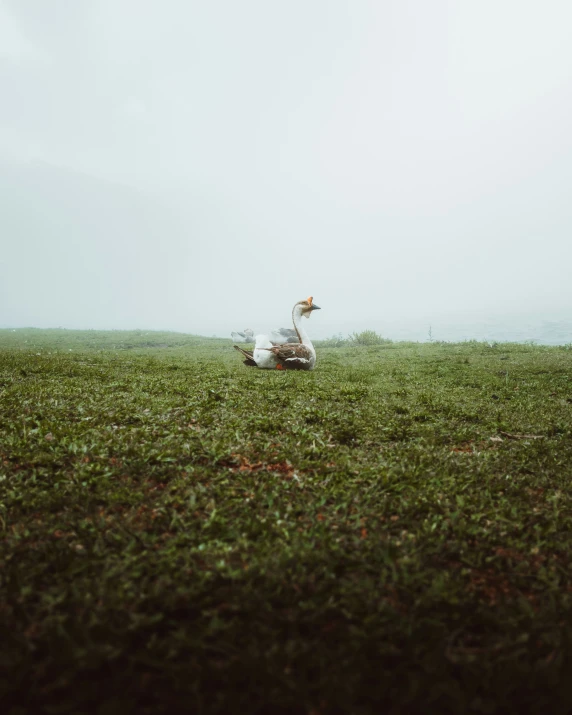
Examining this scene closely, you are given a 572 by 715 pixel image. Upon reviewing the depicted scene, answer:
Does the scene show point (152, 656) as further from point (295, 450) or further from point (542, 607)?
point (295, 450)

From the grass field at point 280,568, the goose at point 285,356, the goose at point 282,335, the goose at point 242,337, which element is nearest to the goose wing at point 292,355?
the goose at point 285,356

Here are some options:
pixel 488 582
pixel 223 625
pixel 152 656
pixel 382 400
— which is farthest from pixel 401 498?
pixel 382 400

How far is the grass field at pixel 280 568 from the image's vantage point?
1320 millimetres

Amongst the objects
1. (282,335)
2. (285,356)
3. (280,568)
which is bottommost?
(280,568)

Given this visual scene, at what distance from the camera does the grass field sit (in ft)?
4.33

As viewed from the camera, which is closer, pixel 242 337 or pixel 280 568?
pixel 280 568

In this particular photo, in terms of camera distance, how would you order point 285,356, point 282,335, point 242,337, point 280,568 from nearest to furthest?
point 280,568 → point 285,356 → point 282,335 → point 242,337

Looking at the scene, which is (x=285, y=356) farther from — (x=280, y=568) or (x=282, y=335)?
(x=282, y=335)

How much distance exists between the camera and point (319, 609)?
1614mm

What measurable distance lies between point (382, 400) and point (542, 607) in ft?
13.3

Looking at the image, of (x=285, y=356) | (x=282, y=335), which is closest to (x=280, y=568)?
(x=285, y=356)

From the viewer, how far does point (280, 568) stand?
1852 millimetres

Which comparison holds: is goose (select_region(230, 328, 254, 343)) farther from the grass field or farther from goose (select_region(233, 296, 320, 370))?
the grass field

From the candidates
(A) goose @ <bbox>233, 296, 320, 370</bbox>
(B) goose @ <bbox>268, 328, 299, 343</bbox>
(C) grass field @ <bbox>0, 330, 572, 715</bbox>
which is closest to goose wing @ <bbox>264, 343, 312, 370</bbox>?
(A) goose @ <bbox>233, 296, 320, 370</bbox>
